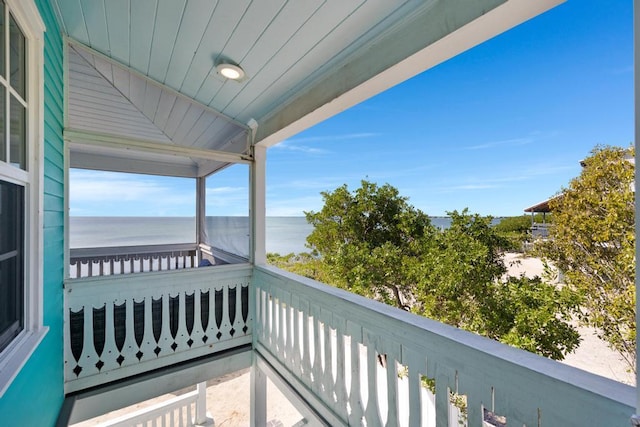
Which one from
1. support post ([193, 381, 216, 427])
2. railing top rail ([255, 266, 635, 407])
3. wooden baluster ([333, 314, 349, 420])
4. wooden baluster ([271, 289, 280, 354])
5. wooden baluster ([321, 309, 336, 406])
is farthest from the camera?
support post ([193, 381, 216, 427])

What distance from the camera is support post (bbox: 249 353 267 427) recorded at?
292cm

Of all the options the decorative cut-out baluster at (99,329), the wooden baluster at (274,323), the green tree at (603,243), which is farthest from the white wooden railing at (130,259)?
the green tree at (603,243)

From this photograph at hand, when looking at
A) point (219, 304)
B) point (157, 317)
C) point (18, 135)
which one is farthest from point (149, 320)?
point (18, 135)

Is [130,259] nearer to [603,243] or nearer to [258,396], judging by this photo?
[258,396]

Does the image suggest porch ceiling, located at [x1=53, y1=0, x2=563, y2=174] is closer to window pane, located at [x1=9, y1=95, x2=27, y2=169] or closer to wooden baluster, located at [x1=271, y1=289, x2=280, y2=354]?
window pane, located at [x1=9, y1=95, x2=27, y2=169]

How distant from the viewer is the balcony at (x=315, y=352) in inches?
38.1

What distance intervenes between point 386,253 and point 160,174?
13.2 feet

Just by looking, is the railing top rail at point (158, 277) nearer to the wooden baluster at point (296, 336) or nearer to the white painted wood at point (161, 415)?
the wooden baluster at point (296, 336)

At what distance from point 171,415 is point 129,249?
240 cm

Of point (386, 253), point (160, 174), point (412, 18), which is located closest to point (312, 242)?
point (386, 253)

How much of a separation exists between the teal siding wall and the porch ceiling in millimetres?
244

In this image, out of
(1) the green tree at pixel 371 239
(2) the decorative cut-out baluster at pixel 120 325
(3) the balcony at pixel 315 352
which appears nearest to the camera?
(3) the balcony at pixel 315 352

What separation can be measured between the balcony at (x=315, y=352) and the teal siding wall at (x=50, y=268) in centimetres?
29

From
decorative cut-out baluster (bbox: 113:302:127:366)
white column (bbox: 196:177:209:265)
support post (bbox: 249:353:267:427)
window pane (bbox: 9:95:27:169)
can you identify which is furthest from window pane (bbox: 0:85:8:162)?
white column (bbox: 196:177:209:265)
